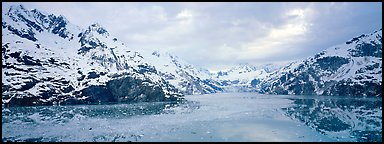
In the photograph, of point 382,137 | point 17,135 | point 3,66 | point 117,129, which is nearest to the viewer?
point 382,137

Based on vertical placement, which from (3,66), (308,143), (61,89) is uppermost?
(3,66)

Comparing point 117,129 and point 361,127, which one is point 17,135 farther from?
point 361,127

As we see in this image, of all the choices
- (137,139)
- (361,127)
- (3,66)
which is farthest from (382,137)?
(3,66)

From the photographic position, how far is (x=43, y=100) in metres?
176

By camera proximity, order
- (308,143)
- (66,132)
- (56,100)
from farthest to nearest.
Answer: (56,100)
(66,132)
(308,143)

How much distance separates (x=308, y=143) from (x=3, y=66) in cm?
19537

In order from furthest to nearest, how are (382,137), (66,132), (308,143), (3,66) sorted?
(3,66), (66,132), (382,137), (308,143)

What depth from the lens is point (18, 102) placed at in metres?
165

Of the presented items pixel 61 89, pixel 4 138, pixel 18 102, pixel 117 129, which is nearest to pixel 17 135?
pixel 4 138

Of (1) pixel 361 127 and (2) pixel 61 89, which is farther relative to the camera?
(2) pixel 61 89

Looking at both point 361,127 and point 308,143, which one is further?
point 361,127

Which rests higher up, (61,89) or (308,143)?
(61,89)

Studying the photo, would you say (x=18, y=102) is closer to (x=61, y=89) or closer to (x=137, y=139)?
(x=61, y=89)

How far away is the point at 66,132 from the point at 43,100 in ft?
397
